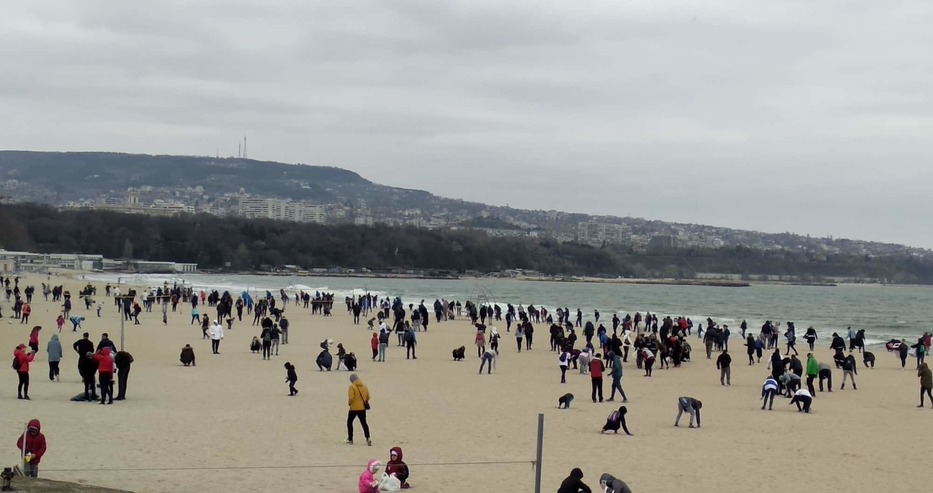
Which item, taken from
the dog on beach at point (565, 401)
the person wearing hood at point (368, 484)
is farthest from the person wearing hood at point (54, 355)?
the person wearing hood at point (368, 484)

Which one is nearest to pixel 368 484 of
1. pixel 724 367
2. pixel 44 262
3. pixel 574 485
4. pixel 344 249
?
pixel 574 485

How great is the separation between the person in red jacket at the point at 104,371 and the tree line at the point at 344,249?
13043 centimetres

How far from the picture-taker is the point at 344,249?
173 metres

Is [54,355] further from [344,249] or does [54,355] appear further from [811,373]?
[344,249]

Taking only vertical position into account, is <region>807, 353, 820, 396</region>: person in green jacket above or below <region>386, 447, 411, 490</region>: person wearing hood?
above

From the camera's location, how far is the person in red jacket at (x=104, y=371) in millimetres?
15625

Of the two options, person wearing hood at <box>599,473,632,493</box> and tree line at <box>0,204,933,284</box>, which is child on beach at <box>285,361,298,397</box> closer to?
person wearing hood at <box>599,473,632,493</box>

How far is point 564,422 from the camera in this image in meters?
16.5

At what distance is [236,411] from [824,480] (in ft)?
30.3

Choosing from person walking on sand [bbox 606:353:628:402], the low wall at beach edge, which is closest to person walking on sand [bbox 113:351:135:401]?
the low wall at beach edge

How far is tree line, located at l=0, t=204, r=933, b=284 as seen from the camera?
509 ft

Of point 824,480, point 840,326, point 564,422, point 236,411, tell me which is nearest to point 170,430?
point 236,411

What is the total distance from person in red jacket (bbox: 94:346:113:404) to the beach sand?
0.40 m

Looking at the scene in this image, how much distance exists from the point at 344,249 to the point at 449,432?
524ft
